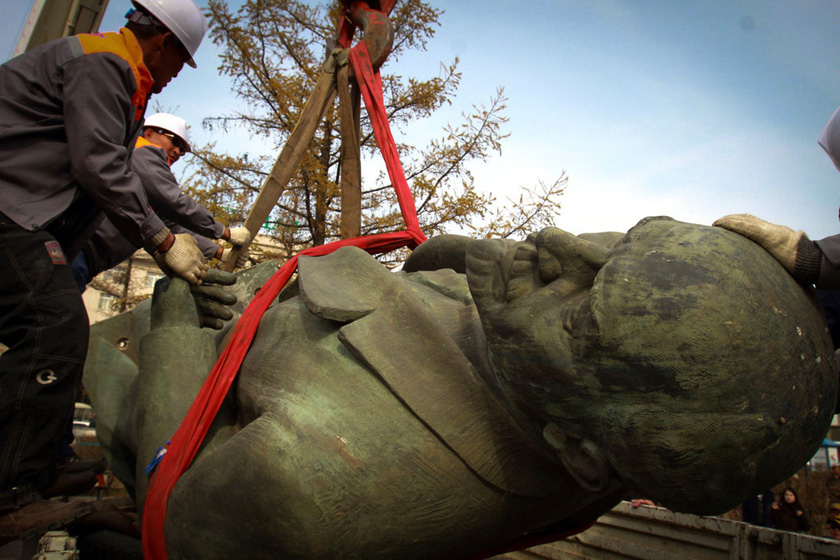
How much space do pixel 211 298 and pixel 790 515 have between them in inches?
A: 208

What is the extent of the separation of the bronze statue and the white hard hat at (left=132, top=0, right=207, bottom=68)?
0.95 metres

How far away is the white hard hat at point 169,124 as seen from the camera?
344 cm

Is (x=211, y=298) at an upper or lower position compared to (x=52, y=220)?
lower

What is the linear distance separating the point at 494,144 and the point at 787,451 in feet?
19.2

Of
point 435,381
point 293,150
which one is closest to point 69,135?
point 435,381

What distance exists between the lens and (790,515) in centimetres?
506

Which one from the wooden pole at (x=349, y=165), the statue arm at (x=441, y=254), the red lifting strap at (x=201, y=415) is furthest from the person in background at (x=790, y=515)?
the red lifting strap at (x=201, y=415)

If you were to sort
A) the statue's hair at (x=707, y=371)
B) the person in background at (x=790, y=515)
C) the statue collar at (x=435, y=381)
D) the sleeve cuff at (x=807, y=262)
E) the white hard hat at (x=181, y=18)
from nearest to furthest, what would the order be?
the statue's hair at (x=707, y=371), the sleeve cuff at (x=807, y=262), the statue collar at (x=435, y=381), the white hard hat at (x=181, y=18), the person in background at (x=790, y=515)

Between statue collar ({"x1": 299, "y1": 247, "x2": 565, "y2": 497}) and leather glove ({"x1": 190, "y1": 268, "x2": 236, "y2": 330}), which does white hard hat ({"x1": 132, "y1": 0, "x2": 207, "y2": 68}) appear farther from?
statue collar ({"x1": 299, "y1": 247, "x2": 565, "y2": 497})

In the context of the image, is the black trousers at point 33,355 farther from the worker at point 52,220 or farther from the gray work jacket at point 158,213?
the gray work jacket at point 158,213

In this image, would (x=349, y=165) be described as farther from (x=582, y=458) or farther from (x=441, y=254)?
(x=582, y=458)

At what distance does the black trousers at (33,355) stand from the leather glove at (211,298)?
0.31 metres

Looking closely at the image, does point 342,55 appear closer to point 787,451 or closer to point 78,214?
point 78,214

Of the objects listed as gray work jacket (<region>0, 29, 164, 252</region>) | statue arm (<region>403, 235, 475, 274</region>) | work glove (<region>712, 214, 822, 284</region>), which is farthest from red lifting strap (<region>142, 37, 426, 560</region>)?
work glove (<region>712, 214, 822, 284</region>)
